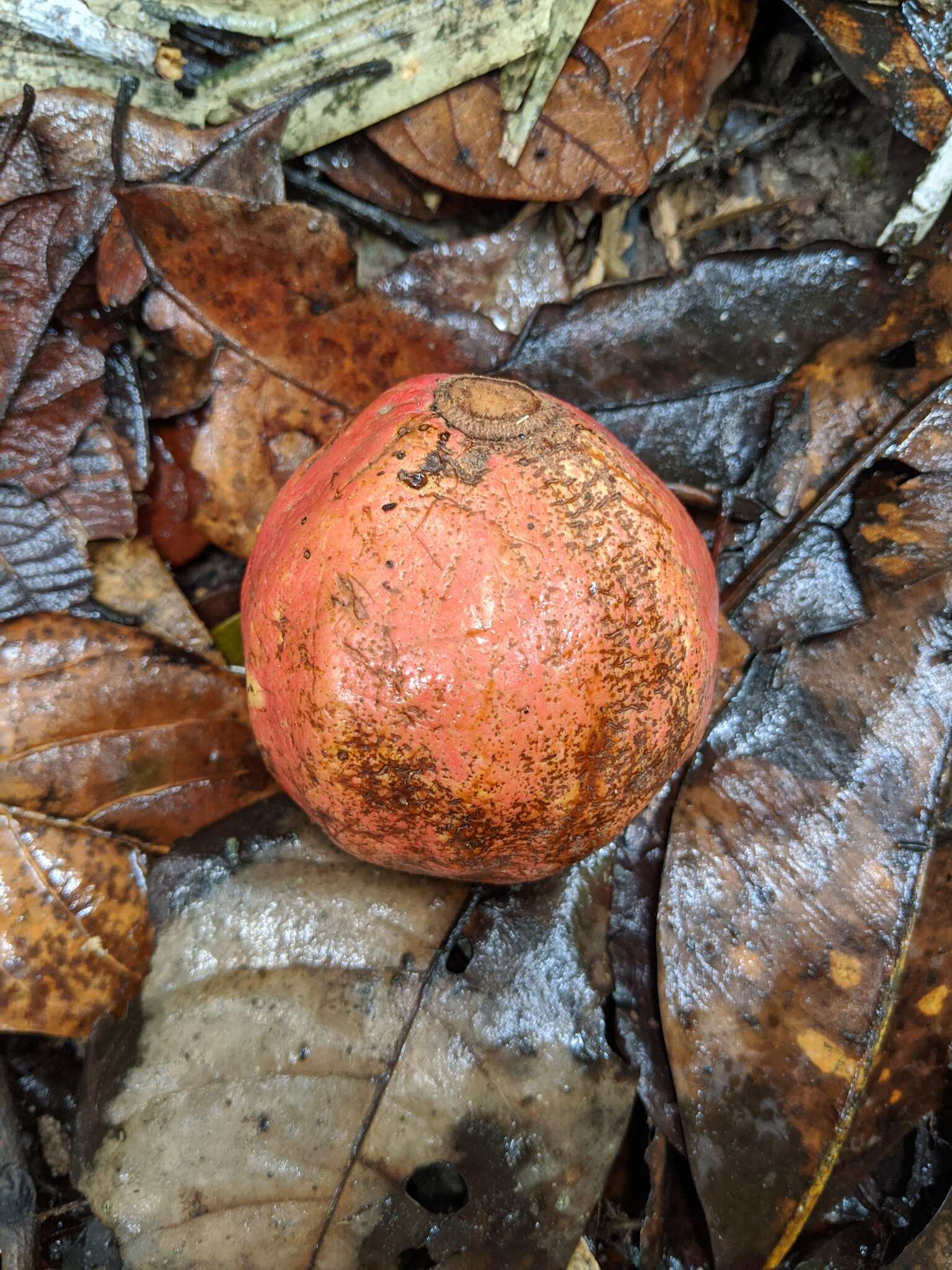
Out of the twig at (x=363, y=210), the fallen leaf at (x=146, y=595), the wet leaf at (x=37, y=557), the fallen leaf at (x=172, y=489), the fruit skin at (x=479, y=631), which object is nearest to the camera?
the fruit skin at (x=479, y=631)

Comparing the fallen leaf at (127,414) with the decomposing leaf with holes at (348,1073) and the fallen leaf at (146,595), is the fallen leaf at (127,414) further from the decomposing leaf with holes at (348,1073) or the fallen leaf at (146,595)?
the decomposing leaf with holes at (348,1073)

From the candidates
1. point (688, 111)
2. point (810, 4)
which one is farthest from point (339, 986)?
point (810, 4)

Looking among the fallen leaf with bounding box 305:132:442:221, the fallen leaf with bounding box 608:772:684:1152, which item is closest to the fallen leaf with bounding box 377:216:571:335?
the fallen leaf with bounding box 305:132:442:221

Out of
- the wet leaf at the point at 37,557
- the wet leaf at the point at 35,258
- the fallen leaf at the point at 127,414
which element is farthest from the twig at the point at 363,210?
the wet leaf at the point at 37,557

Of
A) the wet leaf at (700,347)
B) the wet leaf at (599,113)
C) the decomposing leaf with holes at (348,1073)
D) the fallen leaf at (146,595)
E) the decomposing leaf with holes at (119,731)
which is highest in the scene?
the wet leaf at (599,113)

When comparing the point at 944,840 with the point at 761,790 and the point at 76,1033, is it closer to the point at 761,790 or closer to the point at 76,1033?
the point at 761,790
